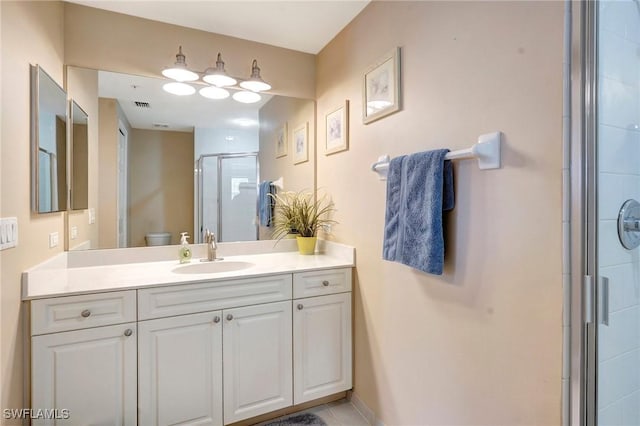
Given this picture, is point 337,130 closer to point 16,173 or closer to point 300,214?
point 300,214

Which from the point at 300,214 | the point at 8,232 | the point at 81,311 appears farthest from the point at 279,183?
the point at 8,232

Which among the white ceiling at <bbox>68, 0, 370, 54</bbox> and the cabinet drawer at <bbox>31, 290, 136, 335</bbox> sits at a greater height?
the white ceiling at <bbox>68, 0, 370, 54</bbox>

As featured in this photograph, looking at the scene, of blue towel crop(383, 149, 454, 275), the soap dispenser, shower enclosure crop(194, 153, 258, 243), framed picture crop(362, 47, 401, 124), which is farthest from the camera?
shower enclosure crop(194, 153, 258, 243)

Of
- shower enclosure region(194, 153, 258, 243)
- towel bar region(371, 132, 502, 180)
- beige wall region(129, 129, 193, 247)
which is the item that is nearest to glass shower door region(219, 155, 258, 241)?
shower enclosure region(194, 153, 258, 243)

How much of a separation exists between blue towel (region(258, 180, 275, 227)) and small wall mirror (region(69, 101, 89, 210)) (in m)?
1.04

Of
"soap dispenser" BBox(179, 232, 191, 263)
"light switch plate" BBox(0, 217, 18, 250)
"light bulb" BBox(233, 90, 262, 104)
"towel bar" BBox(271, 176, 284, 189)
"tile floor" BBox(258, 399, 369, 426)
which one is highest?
"light bulb" BBox(233, 90, 262, 104)

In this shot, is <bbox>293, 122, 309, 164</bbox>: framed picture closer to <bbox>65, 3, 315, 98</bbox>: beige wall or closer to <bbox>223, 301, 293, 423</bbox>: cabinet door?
<bbox>65, 3, 315, 98</bbox>: beige wall

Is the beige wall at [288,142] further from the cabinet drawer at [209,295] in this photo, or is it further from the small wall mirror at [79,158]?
the small wall mirror at [79,158]

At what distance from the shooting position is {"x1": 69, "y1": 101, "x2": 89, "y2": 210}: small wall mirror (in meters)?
1.82

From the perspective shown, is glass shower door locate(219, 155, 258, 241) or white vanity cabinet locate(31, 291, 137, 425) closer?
white vanity cabinet locate(31, 291, 137, 425)

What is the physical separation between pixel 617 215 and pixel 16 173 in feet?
6.83

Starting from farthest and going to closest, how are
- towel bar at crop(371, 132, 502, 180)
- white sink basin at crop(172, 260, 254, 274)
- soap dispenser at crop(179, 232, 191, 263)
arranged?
soap dispenser at crop(179, 232, 191, 263)
white sink basin at crop(172, 260, 254, 274)
towel bar at crop(371, 132, 502, 180)

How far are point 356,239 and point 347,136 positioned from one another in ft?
2.11

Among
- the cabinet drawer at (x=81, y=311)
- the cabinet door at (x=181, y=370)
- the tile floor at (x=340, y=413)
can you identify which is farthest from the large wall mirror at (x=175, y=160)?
the tile floor at (x=340, y=413)
